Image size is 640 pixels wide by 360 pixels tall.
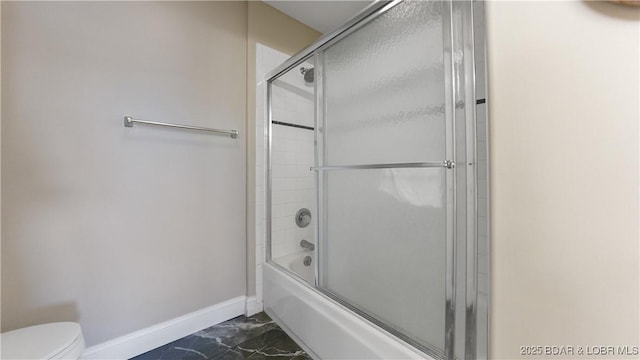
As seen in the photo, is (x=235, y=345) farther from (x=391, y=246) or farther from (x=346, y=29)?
(x=346, y=29)

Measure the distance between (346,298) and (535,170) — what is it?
1.10 metres

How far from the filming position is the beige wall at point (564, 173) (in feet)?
1.06

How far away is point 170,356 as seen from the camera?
4.50 feet

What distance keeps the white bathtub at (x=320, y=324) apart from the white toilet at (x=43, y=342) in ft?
3.16

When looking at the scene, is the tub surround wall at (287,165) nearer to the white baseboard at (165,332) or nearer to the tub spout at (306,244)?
the tub spout at (306,244)

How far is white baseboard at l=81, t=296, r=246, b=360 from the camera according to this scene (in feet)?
4.21

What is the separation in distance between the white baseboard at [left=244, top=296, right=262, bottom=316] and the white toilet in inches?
35.8

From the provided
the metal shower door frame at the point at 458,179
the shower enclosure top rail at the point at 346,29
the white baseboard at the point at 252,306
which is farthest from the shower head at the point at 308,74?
the white baseboard at the point at 252,306

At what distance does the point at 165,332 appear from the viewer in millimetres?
1464

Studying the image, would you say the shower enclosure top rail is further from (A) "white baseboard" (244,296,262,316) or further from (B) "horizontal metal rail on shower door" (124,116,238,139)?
(A) "white baseboard" (244,296,262,316)

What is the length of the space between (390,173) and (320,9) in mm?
1638

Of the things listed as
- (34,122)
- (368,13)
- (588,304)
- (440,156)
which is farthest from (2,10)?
(588,304)

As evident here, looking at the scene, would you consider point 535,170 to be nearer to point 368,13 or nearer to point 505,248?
point 505,248

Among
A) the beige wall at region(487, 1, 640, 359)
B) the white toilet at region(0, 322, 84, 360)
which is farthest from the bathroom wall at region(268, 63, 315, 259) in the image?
the beige wall at region(487, 1, 640, 359)
